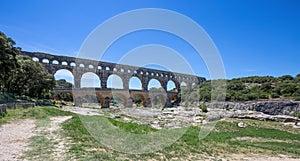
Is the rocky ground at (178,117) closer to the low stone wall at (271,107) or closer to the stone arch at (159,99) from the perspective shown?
the low stone wall at (271,107)

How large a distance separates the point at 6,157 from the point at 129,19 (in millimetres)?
6928

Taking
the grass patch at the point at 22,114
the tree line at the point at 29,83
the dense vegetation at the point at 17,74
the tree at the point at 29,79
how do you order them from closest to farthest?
the grass patch at the point at 22,114, the dense vegetation at the point at 17,74, the tree line at the point at 29,83, the tree at the point at 29,79

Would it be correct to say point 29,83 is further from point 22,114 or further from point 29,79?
point 22,114

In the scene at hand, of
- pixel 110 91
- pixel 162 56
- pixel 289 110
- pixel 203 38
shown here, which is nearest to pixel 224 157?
pixel 203 38

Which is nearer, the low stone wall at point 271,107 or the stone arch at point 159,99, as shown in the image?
the low stone wall at point 271,107

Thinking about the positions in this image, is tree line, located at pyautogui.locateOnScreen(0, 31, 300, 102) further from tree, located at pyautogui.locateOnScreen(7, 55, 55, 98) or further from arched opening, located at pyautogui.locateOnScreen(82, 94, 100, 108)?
arched opening, located at pyautogui.locateOnScreen(82, 94, 100, 108)

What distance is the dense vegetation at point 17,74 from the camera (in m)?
15.4

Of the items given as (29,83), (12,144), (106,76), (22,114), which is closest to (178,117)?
(22,114)

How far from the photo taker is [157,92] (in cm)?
5034

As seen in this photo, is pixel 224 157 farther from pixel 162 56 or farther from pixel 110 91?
pixel 110 91

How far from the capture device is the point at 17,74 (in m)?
21.3

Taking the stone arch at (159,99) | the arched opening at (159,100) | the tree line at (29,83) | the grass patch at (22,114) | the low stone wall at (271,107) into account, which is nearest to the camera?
the grass patch at (22,114)

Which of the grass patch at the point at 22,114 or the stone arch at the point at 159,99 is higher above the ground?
the grass patch at the point at 22,114

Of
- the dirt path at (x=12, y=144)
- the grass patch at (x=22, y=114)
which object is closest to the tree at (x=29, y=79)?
the grass patch at (x=22, y=114)
